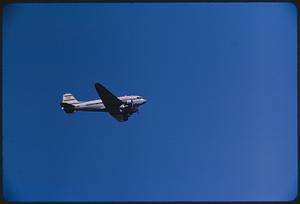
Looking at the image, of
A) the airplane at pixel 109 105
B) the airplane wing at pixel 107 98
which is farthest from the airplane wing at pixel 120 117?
the airplane wing at pixel 107 98

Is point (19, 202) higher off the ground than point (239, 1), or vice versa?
point (239, 1)

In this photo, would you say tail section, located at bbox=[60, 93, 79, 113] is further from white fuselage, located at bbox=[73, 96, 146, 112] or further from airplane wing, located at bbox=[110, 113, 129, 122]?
airplane wing, located at bbox=[110, 113, 129, 122]

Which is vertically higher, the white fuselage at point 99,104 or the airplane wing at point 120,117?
the white fuselage at point 99,104

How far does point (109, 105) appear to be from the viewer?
9.72 meters

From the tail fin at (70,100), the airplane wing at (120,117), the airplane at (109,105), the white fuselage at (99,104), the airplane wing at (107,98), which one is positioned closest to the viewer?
the airplane wing at (120,117)

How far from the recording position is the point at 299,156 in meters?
3.70

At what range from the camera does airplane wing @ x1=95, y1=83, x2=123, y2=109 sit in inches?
366

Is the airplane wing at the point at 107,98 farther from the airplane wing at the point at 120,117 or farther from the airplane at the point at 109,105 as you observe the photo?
the airplane wing at the point at 120,117

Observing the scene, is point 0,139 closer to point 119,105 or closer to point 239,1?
point 239,1

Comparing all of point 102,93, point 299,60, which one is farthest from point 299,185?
point 102,93

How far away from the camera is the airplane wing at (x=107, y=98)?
9.29 meters

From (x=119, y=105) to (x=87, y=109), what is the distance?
74 centimetres

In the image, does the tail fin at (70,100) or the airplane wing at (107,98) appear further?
the tail fin at (70,100)

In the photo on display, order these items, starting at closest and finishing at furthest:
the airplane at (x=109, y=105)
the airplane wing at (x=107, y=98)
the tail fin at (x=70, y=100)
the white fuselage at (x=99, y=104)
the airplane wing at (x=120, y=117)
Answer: the airplane wing at (x=120, y=117) → the airplane wing at (x=107, y=98) → the tail fin at (x=70, y=100) → the airplane at (x=109, y=105) → the white fuselage at (x=99, y=104)
